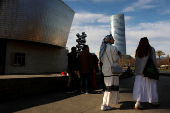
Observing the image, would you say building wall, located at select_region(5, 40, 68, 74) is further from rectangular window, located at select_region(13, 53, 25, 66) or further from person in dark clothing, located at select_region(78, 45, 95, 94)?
person in dark clothing, located at select_region(78, 45, 95, 94)

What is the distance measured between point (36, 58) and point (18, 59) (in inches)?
127

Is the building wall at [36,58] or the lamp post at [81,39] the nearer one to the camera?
the building wall at [36,58]

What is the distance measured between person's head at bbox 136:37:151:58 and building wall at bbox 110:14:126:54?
534ft

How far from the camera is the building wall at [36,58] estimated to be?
2216 centimetres

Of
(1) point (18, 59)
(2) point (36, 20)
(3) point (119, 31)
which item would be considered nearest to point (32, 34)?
(2) point (36, 20)

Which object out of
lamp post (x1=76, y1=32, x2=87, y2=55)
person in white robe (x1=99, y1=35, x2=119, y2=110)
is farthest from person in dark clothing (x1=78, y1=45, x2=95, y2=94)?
lamp post (x1=76, y1=32, x2=87, y2=55)

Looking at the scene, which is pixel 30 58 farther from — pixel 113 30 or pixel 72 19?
pixel 113 30

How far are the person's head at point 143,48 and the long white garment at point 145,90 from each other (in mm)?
602

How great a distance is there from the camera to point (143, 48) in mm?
3600

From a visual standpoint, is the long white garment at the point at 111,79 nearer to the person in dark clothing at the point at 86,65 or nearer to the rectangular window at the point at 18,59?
the person in dark clothing at the point at 86,65

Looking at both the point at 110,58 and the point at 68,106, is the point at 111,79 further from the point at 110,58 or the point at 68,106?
the point at 68,106

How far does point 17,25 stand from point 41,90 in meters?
19.4

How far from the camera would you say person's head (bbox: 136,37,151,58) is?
358cm

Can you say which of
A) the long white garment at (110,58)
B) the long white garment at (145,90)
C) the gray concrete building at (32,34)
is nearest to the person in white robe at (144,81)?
the long white garment at (145,90)
